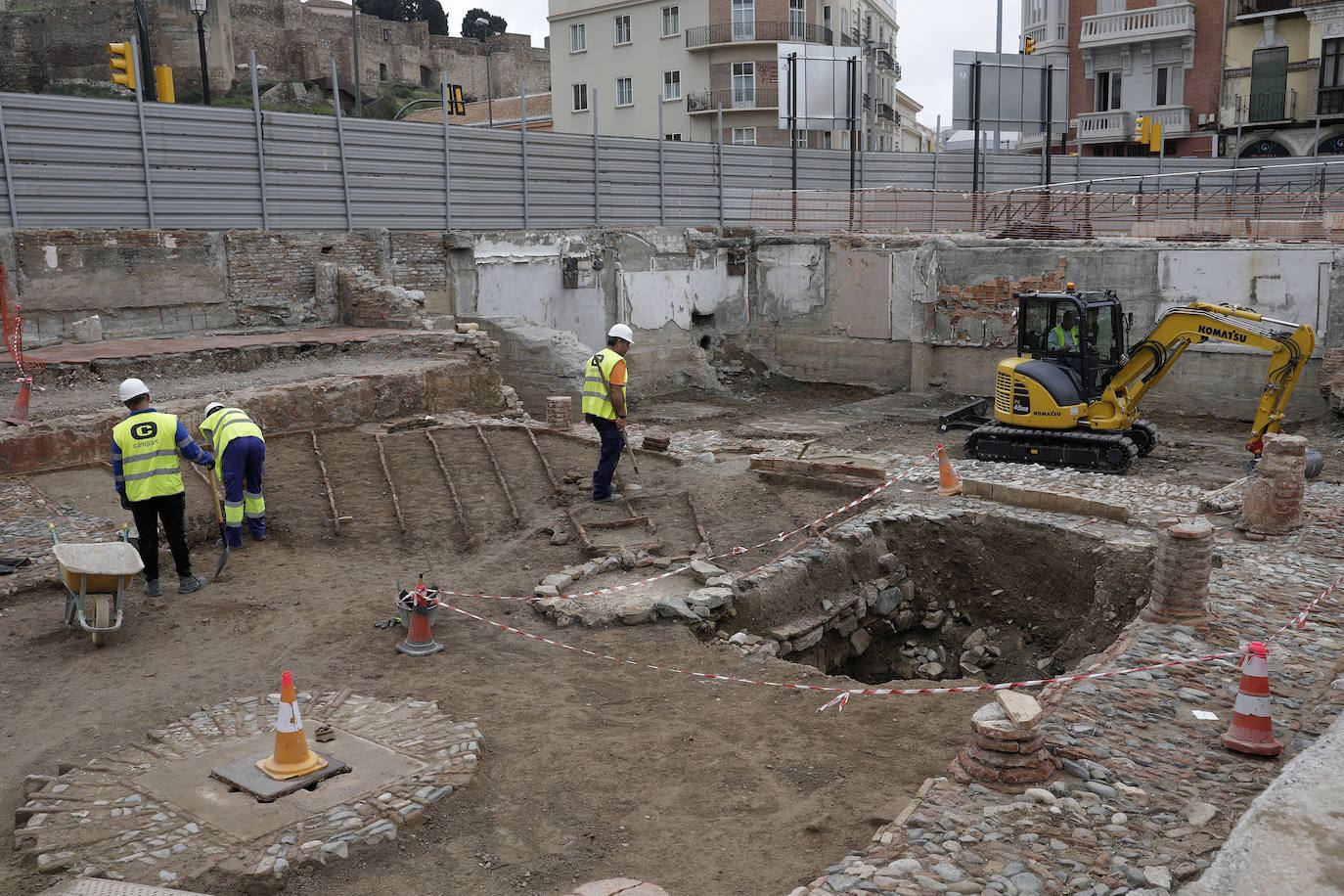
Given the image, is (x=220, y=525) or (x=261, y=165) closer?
(x=220, y=525)

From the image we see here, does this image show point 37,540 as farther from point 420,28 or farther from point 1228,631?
point 420,28

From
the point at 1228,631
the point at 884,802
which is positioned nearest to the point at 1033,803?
the point at 884,802

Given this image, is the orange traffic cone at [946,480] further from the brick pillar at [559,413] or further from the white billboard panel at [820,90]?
the white billboard panel at [820,90]

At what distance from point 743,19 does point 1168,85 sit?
49.6ft

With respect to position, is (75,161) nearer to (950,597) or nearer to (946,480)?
(946,480)

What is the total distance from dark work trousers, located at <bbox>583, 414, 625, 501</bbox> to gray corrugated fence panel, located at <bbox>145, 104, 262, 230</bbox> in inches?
318

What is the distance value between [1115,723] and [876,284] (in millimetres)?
15449

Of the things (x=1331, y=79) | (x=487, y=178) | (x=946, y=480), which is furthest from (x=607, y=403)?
(x=1331, y=79)

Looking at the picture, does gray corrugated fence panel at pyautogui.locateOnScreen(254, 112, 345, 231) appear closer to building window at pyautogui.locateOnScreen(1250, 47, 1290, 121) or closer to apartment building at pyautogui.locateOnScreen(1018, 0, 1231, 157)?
apartment building at pyautogui.locateOnScreen(1018, 0, 1231, 157)

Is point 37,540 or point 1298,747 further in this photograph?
point 37,540

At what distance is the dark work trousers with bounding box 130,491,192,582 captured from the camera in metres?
8.29

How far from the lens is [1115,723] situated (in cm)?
596

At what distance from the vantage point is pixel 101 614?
747 cm

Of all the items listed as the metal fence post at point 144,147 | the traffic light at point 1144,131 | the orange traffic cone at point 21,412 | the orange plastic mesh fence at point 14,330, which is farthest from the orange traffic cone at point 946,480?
A: the traffic light at point 1144,131
